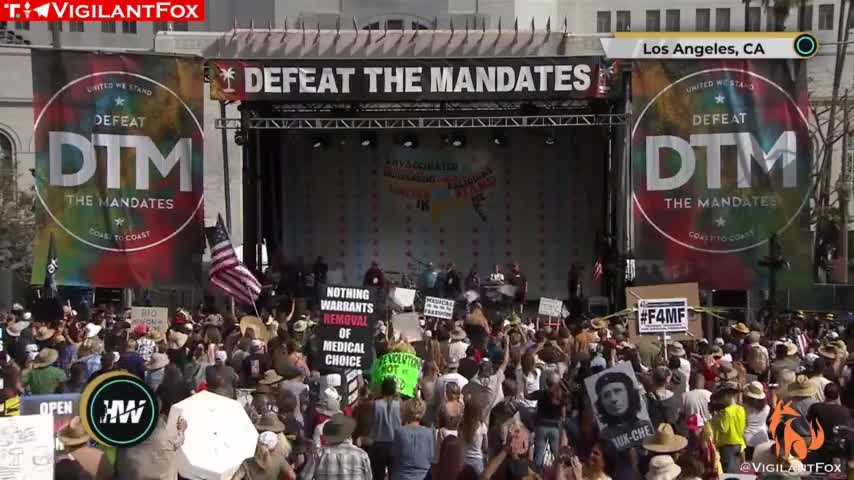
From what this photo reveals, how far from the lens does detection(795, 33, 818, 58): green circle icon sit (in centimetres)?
2267

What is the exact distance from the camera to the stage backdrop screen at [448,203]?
30375 millimetres

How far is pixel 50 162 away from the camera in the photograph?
23.5m

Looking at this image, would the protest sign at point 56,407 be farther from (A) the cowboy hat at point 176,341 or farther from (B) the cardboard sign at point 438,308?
(B) the cardboard sign at point 438,308

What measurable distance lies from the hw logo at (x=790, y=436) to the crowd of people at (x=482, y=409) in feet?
0.06

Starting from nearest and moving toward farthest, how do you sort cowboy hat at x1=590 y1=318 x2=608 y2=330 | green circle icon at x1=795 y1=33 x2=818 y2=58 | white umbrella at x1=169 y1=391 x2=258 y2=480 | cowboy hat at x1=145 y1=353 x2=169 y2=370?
white umbrella at x1=169 y1=391 x2=258 y2=480, cowboy hat at x1=145 y1=353 x2=169 y2=370, cowboy hat at x1=590 y1=318 x2=608 y2=330, green circle icon at x1=795 y1=33 x2=818 y2=58

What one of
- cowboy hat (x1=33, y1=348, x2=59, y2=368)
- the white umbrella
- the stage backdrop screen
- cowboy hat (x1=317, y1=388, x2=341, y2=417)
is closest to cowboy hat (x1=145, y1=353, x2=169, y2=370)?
cowboy hat (x1=33, y1=348, x2=59, y2=368)

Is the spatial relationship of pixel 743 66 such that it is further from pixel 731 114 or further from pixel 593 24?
pixel 593 24

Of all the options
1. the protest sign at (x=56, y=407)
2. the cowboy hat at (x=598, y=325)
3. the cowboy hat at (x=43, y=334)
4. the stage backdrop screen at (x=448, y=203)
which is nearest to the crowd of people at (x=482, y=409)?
the protest sign at (x=56, y=407)

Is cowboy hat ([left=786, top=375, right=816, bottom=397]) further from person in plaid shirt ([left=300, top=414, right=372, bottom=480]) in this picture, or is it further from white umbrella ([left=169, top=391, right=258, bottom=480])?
white umbrella ([left=169, top=391, right=258, bottom=480])

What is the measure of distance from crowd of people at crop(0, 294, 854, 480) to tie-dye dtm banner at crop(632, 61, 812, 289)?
8.83 m

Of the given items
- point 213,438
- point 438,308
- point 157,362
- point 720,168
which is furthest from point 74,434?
point 720,168

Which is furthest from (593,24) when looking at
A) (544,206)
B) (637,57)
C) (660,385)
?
(660,385)

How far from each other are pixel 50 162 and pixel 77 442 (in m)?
15.3

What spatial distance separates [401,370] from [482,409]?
1293 mm
